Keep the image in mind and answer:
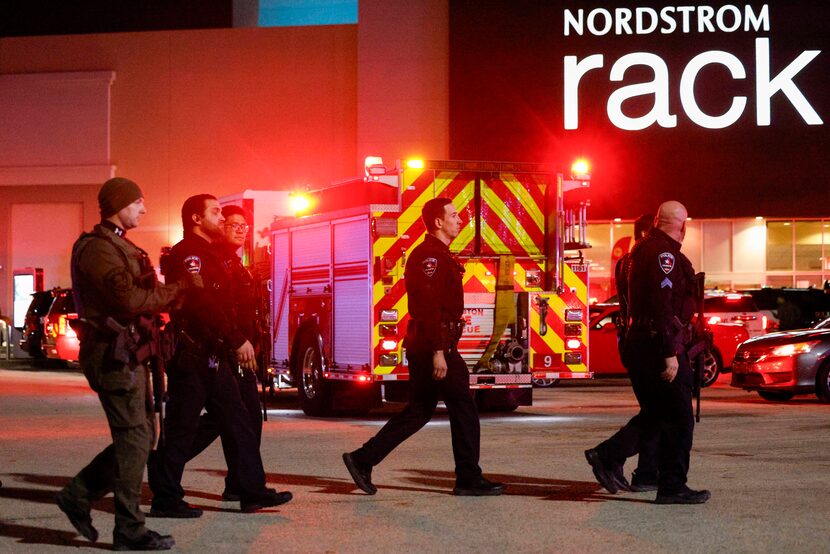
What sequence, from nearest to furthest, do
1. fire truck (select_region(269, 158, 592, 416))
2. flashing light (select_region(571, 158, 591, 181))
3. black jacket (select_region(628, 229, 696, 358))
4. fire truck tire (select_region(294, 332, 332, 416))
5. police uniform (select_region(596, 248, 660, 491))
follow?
black jacket (select_region(628, 229, 696, 358)) < police uniform (select_region(596, 248, 660, 491)) < fire truck (select_region(269, 158, 592, 416)) < flashing light (select_region(571, 158, 591, 181)) < fire truck tire (select_region(294, 332, 332, 416))

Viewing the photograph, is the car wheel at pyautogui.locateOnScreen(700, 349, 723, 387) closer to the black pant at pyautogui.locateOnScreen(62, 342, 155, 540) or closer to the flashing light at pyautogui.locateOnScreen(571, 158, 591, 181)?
the flashing light at pyautogui.locateOnScreen(571, 158, 591, 181)

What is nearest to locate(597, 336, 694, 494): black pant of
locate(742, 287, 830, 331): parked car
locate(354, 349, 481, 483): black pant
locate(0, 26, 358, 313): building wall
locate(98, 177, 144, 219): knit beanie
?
locate(354, 349, 481, 483): black pant

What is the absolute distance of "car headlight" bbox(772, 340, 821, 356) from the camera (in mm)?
17984

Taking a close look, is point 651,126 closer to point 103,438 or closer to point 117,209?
point 103,438

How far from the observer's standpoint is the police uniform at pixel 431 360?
9.12 m

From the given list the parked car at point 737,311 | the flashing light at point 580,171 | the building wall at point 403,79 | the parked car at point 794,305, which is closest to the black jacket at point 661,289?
the flashing light at point 580,171

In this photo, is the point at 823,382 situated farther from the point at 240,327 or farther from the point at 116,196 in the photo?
the point at 116,196

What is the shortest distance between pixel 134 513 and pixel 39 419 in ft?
31.9

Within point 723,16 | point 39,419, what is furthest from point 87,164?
point 39,419

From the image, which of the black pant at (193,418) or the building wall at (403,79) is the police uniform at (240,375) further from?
the building wall at (403,79)

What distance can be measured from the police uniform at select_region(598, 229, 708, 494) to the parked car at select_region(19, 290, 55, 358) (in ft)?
82.4

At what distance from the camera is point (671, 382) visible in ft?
28.7

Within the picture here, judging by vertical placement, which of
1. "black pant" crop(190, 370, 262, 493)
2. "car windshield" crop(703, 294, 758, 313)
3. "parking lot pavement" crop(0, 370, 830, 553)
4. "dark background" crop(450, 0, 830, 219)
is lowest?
"parking lot pavement" crop(0, 370, 830, 553)

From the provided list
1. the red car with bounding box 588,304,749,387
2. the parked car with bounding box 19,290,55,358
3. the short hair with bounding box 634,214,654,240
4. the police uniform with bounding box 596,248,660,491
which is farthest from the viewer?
the parked car with bounding box 19,290,55,358
